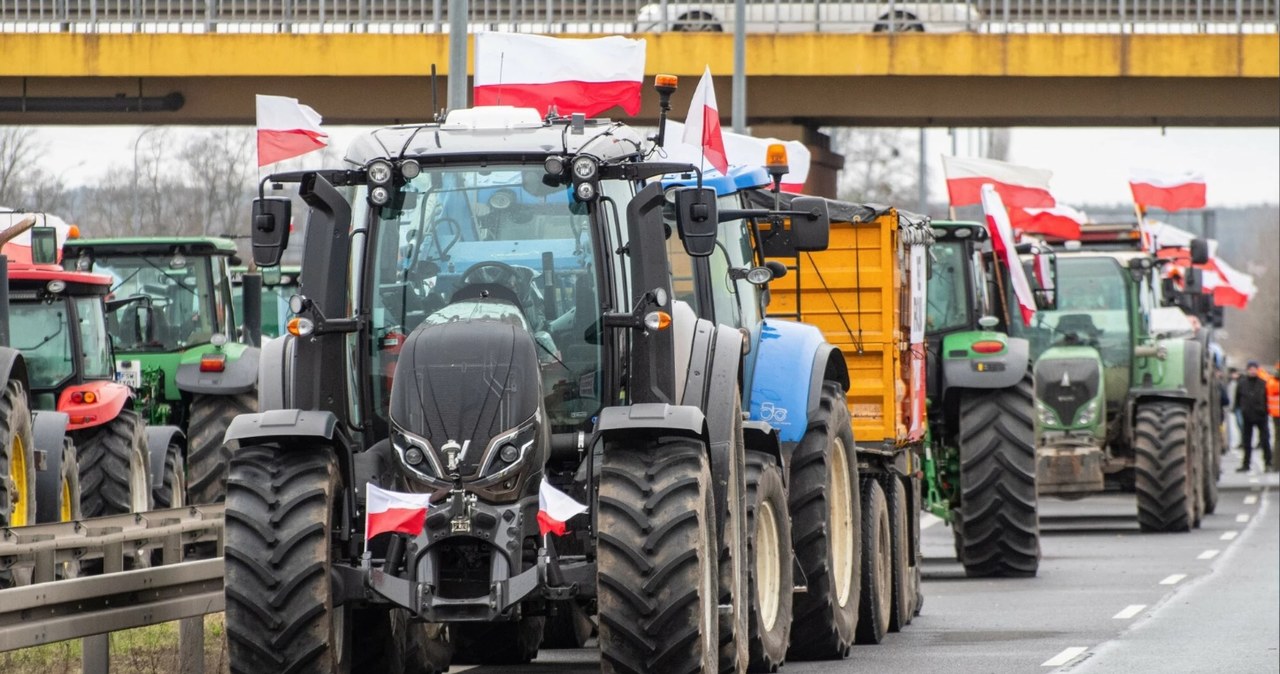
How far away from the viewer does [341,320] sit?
9.56 meters

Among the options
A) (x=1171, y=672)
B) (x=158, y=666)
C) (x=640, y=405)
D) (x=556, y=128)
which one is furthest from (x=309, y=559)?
(x=1171, y=672)

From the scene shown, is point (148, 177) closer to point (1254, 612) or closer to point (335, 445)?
point (1254, 612)

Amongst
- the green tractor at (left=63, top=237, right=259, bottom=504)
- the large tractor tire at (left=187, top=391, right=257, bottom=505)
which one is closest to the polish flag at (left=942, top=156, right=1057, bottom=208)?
the green tractor at (left=63, top=237, right=259, bottom=504)

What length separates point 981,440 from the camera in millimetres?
18516

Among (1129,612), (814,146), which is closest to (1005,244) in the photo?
(1129,612)

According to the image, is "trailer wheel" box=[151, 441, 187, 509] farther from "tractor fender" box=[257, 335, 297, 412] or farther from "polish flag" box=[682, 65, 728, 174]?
"tractor fender" box=[257, 335, 297, 412]

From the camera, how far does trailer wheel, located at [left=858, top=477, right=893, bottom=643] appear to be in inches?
549

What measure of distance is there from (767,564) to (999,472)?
701 cm

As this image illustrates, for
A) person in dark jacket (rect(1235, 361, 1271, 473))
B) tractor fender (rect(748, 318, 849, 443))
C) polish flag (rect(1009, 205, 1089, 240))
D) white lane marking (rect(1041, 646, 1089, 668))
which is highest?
polish flag (rect(1009, 205, 1089, 240))

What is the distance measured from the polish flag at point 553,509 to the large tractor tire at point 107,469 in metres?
8.53

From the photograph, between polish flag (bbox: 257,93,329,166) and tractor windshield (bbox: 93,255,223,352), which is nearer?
polish flag (bbox: 257,93,329,166)

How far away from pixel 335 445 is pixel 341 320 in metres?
0.55

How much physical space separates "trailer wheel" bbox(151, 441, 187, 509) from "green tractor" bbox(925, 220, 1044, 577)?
5.83 meters

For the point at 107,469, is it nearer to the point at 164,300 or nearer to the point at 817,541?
the point at 164,300
